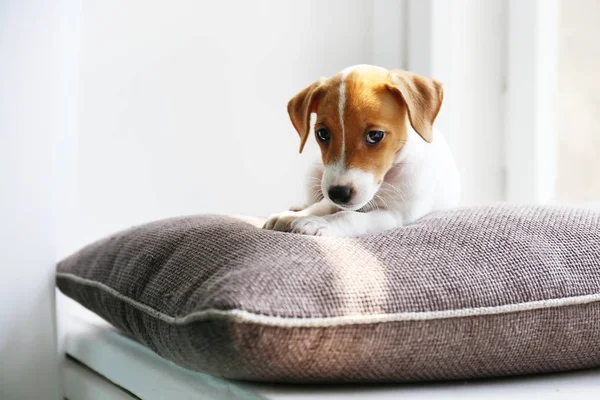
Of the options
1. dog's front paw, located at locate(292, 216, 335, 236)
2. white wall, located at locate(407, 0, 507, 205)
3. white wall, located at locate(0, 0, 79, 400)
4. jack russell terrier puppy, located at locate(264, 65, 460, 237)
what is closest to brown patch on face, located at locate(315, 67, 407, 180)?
jack russell terrier puppy, located at locate(264, 65, 460, 237)

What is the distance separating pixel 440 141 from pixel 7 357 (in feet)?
3.24

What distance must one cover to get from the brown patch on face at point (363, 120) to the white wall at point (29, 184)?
64cm

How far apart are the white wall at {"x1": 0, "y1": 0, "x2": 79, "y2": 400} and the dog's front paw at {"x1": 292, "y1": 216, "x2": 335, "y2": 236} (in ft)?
2.11

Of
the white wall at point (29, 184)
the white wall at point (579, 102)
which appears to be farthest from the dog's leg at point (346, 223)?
the white wall at point (579, 102)

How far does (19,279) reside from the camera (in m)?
1.57

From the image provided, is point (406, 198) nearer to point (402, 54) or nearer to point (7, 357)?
point (7, 357)

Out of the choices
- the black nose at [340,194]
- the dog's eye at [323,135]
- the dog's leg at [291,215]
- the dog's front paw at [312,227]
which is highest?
the dog's eye at [323,135]


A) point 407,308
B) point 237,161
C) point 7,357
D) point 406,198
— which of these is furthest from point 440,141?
point 7,357

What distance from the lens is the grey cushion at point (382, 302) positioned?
2.82ft

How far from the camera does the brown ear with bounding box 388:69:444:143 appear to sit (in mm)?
1267

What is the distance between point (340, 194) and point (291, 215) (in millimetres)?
123

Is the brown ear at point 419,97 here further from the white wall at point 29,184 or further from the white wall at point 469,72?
the white wall at point 469,72

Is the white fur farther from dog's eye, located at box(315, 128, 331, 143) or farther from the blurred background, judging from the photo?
the blurred background

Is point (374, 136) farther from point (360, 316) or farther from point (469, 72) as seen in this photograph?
point (469, 72)
